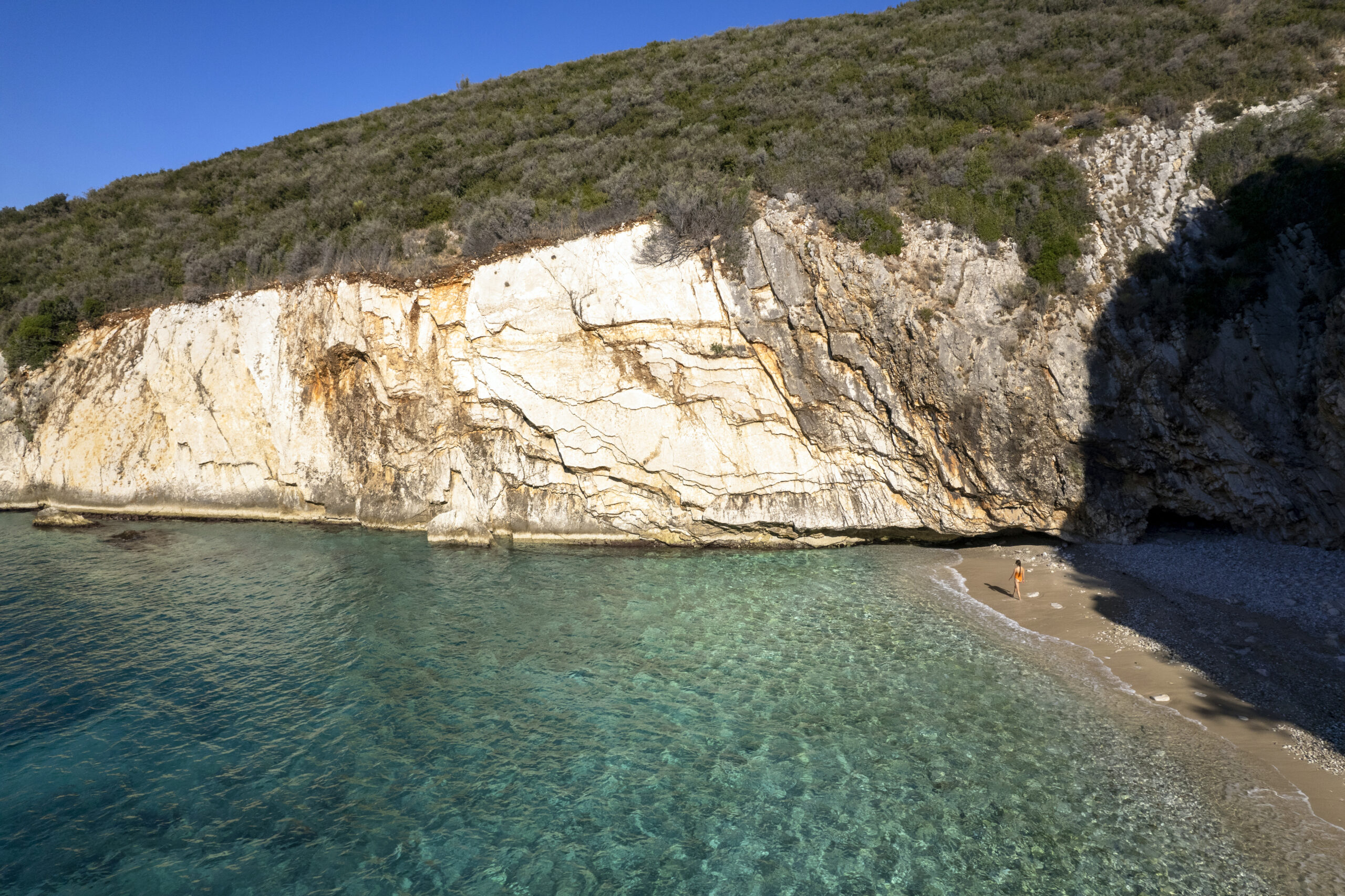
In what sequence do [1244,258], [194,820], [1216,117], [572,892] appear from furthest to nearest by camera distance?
[1216,117]
[1244,258]
[194,820]
[572,892]

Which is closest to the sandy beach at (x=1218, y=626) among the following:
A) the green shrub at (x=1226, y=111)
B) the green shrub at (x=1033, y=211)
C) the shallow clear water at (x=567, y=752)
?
the shallow clear water at (x=567, y=752)

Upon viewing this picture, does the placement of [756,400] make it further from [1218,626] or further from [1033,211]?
[1218,626]

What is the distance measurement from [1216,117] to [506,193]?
1976 centimetres

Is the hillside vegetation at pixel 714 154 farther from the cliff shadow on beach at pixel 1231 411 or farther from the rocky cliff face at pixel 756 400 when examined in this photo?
the cliff shadow on beach at pixel 1231 411

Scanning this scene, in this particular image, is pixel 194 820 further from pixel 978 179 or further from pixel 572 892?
pixel 978 179

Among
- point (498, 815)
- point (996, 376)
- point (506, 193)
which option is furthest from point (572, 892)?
point (506, 193)

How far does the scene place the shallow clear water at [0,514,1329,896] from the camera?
648 centimetres

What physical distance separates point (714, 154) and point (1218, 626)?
57.7 ft

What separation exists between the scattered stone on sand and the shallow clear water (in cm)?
697

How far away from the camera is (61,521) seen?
19328 mm

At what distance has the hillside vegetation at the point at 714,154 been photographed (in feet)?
55.5

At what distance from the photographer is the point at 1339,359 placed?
10883 mm

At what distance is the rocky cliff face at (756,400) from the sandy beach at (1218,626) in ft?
3.17

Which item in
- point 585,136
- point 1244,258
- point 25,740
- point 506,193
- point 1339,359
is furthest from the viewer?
point 585,136
